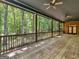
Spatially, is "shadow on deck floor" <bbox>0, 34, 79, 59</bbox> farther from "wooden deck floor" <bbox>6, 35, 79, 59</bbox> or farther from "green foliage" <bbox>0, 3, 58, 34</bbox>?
"green foliage" <bbox>0, 3, 58, 34</bbox>

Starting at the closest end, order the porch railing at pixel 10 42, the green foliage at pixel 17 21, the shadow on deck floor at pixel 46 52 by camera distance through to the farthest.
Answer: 1. the shadow on deck floor at pixel 46 52
2. the porch railing at pixel 10 42
3. the green foliage at pixel 17 21

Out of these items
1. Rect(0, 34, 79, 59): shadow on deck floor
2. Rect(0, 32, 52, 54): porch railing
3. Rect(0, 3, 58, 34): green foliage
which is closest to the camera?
Rect(0, 34, 79, 59): shadow on deck floor

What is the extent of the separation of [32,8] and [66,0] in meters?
3.33

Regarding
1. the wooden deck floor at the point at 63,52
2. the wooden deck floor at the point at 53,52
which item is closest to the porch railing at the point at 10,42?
the wooden deck floor at the point at 53,52

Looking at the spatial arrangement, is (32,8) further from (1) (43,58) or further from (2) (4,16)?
(1) (43,58)

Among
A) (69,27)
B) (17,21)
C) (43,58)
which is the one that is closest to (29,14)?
(17,21)

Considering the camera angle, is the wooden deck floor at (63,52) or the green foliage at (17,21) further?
the green foliage at (17,21)

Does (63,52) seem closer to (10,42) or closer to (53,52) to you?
(53,52)

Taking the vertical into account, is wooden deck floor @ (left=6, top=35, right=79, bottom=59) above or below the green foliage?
below


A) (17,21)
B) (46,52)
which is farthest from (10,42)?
(46,52)

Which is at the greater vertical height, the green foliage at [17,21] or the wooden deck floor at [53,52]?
the green foliage at [17,21]

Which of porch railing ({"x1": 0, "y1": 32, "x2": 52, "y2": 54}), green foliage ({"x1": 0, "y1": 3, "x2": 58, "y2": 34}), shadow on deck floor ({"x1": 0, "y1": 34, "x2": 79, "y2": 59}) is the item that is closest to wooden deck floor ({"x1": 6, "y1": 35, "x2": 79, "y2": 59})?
shadow on deck floor ({"x1": 0, "y1": 34, "x2": 79, "y2": 59})

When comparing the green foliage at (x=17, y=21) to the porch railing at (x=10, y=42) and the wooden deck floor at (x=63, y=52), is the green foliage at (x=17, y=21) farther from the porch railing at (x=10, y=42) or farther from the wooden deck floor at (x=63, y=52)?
the wooden deck floor at (x=63, y=52)

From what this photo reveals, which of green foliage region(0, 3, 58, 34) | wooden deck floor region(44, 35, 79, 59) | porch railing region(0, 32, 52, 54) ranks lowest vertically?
wooden deck floor region(44, 35, 79, 59)
